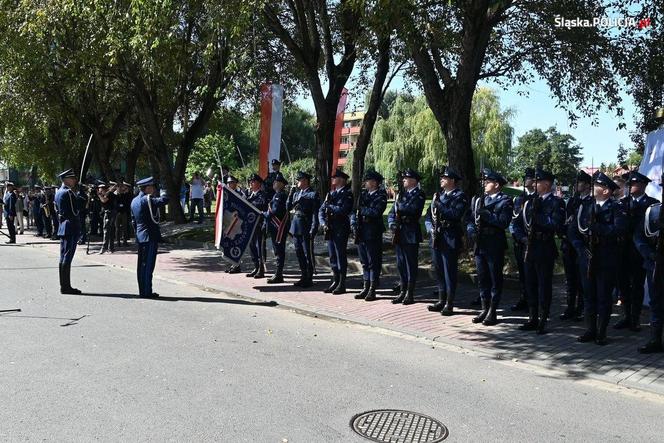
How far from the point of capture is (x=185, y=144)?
76.2 ft

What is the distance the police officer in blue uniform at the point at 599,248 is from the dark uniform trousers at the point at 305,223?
4.77 meters

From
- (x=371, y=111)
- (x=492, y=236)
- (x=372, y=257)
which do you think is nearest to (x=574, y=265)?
(x=492, y=236)

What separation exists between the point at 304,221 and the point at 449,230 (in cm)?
309

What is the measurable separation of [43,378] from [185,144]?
18.6m

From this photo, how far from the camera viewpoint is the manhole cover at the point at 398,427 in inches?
168

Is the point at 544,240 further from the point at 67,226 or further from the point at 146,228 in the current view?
the point at 67,226

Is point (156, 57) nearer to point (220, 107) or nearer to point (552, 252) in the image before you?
point (552, 252)

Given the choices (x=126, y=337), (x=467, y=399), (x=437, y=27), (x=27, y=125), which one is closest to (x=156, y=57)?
(x=437, y=27)

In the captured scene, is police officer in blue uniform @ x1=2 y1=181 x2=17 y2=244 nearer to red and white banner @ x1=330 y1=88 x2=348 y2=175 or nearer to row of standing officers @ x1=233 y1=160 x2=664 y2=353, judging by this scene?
red and white banner @ x1=330 y1=88 x2=348 y2=175

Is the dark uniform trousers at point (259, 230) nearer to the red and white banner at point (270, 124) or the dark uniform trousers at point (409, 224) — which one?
the dark uniform trousers at point (409, 224)

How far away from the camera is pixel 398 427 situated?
4.46 meters

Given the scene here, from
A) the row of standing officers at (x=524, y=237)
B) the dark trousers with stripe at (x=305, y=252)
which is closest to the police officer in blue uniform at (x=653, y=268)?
the row of standing officers at (x=524, y=237)

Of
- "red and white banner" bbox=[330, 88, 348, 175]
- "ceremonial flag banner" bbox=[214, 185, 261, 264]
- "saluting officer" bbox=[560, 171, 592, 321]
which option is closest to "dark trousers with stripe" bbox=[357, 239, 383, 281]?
"ceremonial flag banner" bbox=[214, 185, 261, 264]

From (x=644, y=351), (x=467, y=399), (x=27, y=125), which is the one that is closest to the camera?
(x=467, y=399)
